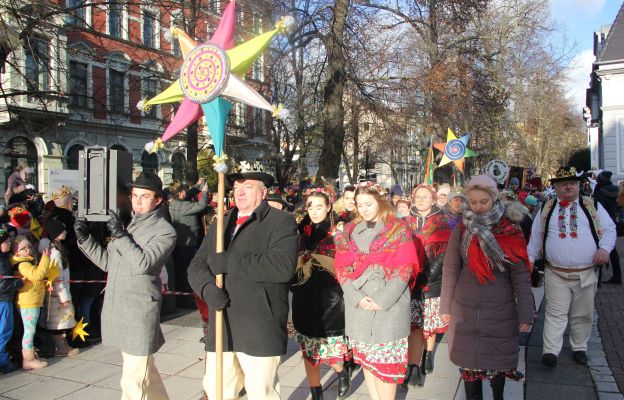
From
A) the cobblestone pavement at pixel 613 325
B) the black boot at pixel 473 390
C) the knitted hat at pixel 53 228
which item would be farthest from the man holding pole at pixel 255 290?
the cobblestone pavement at pixel 613 325

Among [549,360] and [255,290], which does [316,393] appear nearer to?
[255,290]

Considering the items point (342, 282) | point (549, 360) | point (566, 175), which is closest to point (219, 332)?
point (342, 282)

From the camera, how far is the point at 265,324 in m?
3.17

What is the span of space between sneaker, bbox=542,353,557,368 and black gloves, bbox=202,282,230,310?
3.56 meters

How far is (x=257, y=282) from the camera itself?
3.18 metres

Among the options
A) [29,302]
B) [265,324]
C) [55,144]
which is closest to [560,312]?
[265,324]

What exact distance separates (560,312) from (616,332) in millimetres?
1772

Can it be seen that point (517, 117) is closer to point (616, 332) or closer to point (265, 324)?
point (616, 332)

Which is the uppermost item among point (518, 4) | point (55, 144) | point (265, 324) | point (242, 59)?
point (518, 4)

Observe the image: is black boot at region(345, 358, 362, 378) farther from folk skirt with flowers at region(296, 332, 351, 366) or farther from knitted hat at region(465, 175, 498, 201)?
knitted hat at region(465, 175, 498, 201)

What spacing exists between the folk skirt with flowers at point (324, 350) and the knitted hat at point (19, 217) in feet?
11.2

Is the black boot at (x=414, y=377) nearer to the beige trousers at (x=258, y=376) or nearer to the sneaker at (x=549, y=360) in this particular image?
the sneaker at (x=549, y=360)

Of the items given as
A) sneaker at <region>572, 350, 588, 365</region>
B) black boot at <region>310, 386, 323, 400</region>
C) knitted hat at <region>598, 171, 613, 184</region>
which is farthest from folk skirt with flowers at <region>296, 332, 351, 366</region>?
knitted hat at <region>598, 171, 613, 184</region>

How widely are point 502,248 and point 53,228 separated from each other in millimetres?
4677
